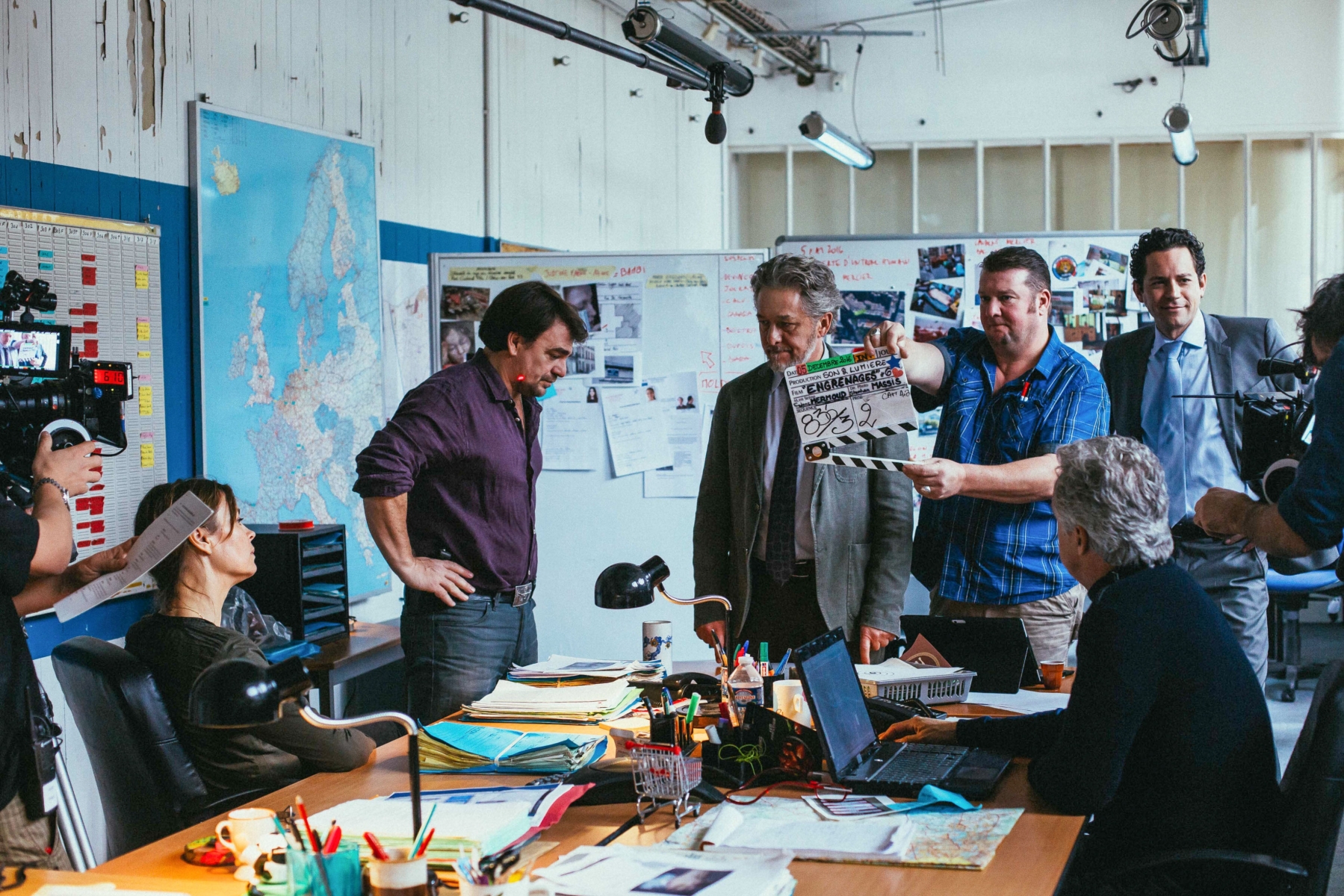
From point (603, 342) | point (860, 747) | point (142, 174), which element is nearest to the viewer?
point (860, 747)

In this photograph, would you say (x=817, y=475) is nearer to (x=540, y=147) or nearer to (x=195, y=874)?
(x=195, y=874)

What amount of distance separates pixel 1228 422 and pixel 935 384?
2.85 feet

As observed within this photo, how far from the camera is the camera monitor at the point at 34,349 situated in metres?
2.60

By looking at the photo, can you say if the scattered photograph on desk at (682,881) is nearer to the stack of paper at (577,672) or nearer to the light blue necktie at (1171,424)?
the stack of paper at (577,672)

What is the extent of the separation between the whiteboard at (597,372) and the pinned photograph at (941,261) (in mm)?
1437

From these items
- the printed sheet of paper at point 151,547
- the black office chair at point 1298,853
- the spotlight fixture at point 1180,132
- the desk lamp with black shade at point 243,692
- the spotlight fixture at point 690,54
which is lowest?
the black office chair at point 1298,853

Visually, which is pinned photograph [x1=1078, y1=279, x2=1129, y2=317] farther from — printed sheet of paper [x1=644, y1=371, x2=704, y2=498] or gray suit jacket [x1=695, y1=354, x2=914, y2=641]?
gray suit jacket [x1=695, y1=354, x2=914, y2=641]

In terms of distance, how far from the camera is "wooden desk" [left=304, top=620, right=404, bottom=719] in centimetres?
358

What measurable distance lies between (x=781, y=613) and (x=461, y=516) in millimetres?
842

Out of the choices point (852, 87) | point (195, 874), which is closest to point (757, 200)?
point (852, 87)

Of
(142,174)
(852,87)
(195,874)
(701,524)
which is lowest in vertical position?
(195,874)

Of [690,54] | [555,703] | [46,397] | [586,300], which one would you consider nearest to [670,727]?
[555,703]

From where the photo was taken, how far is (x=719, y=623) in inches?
114

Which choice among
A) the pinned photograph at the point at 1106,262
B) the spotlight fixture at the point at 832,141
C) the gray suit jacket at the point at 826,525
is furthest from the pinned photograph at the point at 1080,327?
the gray suit jacket at the point at 826,525
